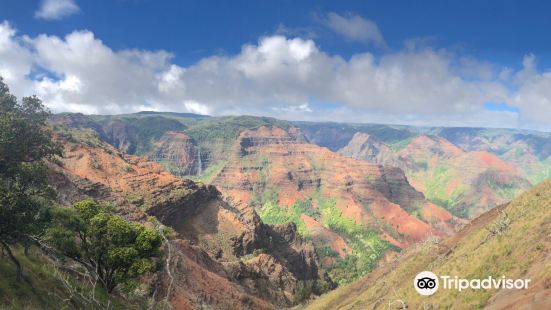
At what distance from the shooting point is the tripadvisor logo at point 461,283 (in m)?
23.7

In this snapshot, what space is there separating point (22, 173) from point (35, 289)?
11227mm

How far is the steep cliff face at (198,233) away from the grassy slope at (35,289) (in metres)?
27.6

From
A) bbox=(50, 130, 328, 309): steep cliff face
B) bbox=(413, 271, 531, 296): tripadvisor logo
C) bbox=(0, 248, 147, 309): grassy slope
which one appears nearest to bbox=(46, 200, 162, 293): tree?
bbox=(0, 248, 147, 309): grassy slope

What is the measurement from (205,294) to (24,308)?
48.3 metres

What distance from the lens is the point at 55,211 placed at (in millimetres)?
28312

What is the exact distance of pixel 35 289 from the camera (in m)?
26.2

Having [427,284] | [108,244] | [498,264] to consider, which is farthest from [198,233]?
[498,264]

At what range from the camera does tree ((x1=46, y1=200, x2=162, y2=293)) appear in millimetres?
30578

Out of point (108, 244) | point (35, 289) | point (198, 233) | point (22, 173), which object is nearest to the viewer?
point (35, 289)

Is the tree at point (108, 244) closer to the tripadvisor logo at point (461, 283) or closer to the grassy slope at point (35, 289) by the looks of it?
the grassy slope at point (35, 289)

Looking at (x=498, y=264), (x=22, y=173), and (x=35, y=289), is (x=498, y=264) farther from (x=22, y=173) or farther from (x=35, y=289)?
(x=22, y=173)

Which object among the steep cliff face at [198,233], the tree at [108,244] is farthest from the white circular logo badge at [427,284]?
the steep cliff face at [198,233]

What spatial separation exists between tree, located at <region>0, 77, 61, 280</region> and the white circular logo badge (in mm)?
29134

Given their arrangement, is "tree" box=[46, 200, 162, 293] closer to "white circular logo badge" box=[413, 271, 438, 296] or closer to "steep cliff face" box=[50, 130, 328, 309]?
"white circular logo badge" box=[413, 271, 438, 296]
